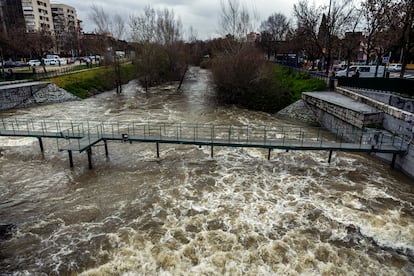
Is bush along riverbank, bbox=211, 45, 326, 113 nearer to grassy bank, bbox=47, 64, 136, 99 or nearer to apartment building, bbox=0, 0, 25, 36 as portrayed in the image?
grassy bank, bbox=47, 64, 136, 99

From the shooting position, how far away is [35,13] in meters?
77.2

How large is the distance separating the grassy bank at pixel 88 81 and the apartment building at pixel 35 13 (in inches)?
1618

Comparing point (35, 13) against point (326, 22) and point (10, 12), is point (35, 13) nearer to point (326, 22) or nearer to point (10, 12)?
point (10, 12)

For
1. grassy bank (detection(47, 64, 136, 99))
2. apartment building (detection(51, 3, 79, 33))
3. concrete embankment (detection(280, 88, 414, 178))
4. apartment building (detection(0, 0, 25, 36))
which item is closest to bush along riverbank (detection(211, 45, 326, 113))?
concrete embankment (detection(280, 88, 414, 178))

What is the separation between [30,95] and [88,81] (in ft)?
30.9

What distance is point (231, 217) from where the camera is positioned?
35.6 feet

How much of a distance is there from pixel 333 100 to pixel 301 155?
26.7 ft

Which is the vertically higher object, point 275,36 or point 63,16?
point 63,16

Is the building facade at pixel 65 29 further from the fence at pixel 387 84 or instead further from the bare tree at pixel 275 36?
the fence at pixel 387 84

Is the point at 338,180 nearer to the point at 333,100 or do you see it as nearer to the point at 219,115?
the point at 333,100

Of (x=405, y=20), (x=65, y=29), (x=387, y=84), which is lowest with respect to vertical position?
(x=387, y=84)

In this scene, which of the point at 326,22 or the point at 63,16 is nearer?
the point at 326,22

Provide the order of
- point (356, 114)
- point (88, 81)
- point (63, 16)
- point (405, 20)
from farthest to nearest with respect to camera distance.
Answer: point (63, 16)
point (88, 81)
point (405, 20)
point (356, 114)

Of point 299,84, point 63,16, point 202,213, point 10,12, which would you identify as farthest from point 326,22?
point 63,16
